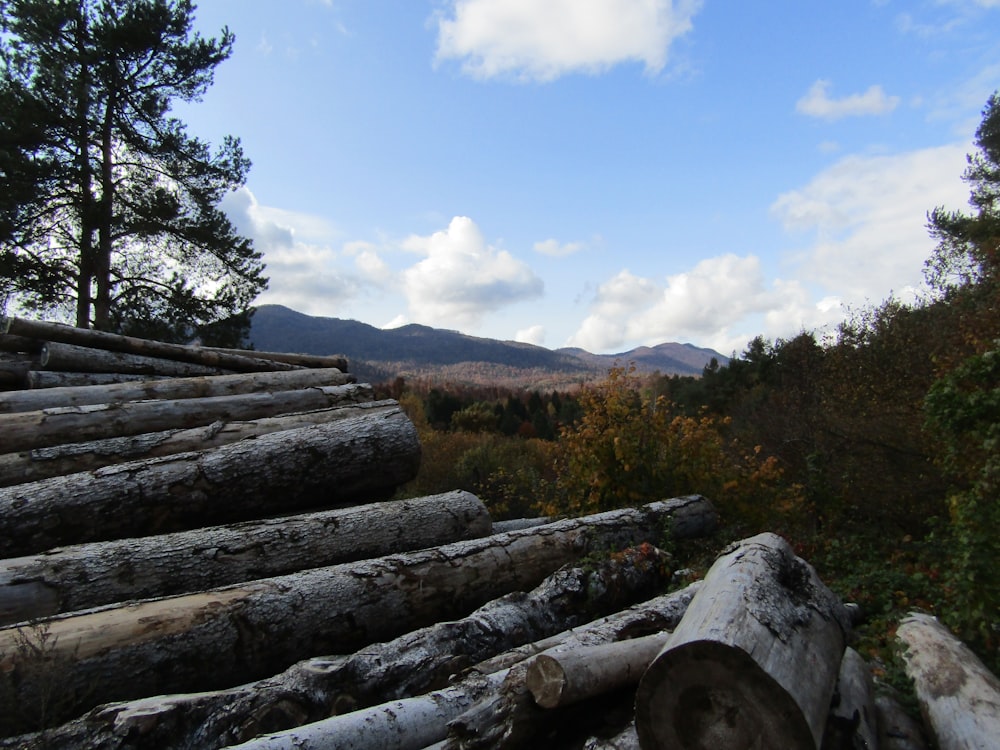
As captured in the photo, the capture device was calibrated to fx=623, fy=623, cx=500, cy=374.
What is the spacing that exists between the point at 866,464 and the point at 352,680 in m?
9.69

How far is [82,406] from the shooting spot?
6.19 metres

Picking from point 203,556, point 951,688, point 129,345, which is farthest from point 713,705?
point 129,345

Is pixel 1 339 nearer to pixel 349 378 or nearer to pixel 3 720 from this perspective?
pixel 349 378

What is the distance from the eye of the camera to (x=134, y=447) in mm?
5656

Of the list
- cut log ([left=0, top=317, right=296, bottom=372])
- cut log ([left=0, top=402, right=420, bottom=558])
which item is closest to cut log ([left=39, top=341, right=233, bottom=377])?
cut log ([left=0, top=317, right=296, bottom=372])

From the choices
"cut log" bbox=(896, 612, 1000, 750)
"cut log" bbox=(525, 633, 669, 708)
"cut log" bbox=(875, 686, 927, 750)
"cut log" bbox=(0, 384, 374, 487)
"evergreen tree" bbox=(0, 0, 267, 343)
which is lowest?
"cut log" bbox=(875, 686, 927, 750)

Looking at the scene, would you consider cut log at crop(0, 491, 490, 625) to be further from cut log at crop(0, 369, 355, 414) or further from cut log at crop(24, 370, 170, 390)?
cut log at crop(24, 370, 170, 390)

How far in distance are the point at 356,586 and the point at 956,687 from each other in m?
3.49

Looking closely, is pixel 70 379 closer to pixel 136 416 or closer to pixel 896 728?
pixel 136 416

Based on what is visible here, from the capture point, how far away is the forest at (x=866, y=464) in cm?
512

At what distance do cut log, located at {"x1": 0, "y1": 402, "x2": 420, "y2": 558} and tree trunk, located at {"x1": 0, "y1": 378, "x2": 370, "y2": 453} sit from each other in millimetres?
1037

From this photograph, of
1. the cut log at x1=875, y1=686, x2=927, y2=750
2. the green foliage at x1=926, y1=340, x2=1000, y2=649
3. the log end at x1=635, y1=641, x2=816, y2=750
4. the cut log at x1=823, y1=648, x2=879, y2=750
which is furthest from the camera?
the green foliage at x1=926, y1=340, x2=1000, y2=649

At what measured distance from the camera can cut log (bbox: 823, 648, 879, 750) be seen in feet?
9.16

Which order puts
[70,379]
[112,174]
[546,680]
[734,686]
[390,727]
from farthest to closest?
[112,174], [70,379], [390,727], [546,680], [734,686]
